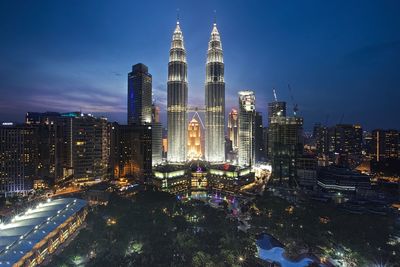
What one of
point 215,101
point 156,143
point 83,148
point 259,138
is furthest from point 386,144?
point 83,148

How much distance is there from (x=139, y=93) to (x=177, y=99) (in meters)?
26.5

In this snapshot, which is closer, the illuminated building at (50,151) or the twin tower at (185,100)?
the illuminated building at (50,151)

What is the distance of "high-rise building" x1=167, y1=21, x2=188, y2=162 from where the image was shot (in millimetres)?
96938

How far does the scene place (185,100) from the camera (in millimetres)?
99438

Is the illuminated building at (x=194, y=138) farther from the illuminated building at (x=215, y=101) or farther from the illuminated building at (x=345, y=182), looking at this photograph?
the illuminated building at (x=345, y=182)

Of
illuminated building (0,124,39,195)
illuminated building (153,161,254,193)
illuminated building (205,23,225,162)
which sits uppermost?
illuminated building (205,23,225,162)

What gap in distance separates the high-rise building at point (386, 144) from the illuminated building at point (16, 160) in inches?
4559

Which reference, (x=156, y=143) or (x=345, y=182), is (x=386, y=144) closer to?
(x=345, y=182)

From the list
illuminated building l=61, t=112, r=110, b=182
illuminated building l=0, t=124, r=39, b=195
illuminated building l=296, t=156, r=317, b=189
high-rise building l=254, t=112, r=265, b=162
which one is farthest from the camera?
high-rise building l=254, t=112, r=265, b=162

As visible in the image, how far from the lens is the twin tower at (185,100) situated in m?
97.3

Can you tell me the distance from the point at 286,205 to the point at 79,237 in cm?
3145

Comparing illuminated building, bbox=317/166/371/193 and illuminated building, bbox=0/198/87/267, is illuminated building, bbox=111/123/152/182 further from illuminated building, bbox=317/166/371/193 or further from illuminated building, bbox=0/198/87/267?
illuminated building, bbox=317/166/371/193

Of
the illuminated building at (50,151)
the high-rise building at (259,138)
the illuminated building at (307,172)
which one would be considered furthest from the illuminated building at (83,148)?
the high-rise building at (259,138)

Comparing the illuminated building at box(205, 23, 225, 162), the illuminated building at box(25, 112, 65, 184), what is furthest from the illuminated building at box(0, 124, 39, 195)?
the illuminated building at box(205, 23, 225, 162)
